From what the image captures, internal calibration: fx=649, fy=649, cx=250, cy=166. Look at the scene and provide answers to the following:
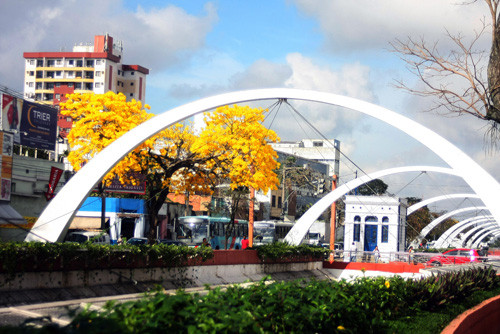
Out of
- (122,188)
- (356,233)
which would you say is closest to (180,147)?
(122,188)

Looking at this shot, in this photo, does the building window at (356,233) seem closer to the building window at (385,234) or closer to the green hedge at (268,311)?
the building window at (385,234)

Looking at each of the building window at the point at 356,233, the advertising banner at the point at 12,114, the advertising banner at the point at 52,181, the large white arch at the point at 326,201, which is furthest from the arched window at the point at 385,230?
the advertising banner at the point at 12,114

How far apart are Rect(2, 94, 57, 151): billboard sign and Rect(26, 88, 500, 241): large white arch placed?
1864 centimetres

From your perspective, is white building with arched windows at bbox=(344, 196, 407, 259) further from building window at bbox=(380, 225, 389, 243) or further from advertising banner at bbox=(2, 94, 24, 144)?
advertising banner at bbox=(2, 94, 24, 144)

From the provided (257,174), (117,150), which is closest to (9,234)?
(257,174)

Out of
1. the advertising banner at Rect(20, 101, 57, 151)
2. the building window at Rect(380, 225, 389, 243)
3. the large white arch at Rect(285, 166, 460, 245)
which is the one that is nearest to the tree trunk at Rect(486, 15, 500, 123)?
the large white arch at Rect(285, 166, 460, 245)

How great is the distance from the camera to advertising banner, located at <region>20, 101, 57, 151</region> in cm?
3831

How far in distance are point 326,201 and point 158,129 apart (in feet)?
64.0

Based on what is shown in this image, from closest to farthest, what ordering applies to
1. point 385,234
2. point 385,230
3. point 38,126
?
point 38,126 → point 385,234 → point 385,230

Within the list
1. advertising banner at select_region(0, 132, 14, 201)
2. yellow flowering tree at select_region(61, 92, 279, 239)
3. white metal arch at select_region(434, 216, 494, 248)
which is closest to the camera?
yellow flowering tree at select_region(61, 92, 279, 239)

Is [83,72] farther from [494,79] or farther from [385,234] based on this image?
[494,79]

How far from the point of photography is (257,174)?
2817 cm

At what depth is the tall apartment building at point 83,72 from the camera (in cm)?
10369

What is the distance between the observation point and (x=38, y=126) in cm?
3959
